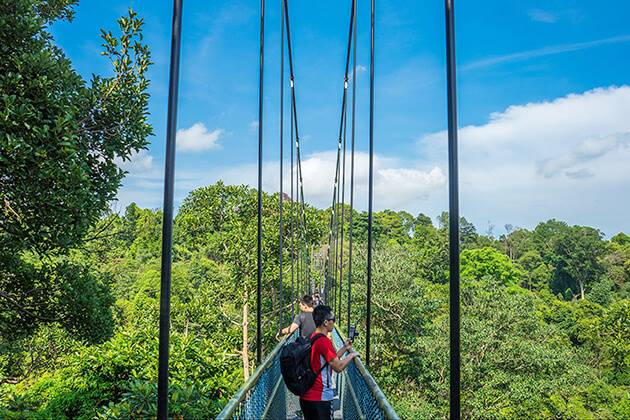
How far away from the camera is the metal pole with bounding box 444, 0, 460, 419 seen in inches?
80.3

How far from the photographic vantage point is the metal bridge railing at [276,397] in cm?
197

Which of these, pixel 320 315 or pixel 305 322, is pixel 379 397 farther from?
pixel 305 322

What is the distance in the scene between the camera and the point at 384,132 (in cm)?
2105

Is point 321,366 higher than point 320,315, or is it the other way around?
point 320,315

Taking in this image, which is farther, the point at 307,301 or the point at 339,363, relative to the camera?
the point at 307,301

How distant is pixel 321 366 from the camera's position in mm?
2547

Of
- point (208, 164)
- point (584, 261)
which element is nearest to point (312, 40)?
point (208, 164)

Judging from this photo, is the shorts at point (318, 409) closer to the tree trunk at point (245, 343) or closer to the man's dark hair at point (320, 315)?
the man's dark hair at point (320, 315)

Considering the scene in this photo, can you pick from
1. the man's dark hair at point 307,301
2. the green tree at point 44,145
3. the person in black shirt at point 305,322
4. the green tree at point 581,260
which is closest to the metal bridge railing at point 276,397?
the person in black shirt at point 305,322

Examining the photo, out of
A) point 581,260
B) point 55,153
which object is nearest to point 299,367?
point 55,153

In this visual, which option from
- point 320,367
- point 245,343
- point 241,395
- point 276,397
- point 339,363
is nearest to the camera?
point 241,395

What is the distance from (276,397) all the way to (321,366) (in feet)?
3.10

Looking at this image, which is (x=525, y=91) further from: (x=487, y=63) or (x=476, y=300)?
(x=476, y=300)

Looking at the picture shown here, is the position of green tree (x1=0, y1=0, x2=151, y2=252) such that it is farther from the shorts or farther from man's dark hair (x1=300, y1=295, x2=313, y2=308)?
the shorts
